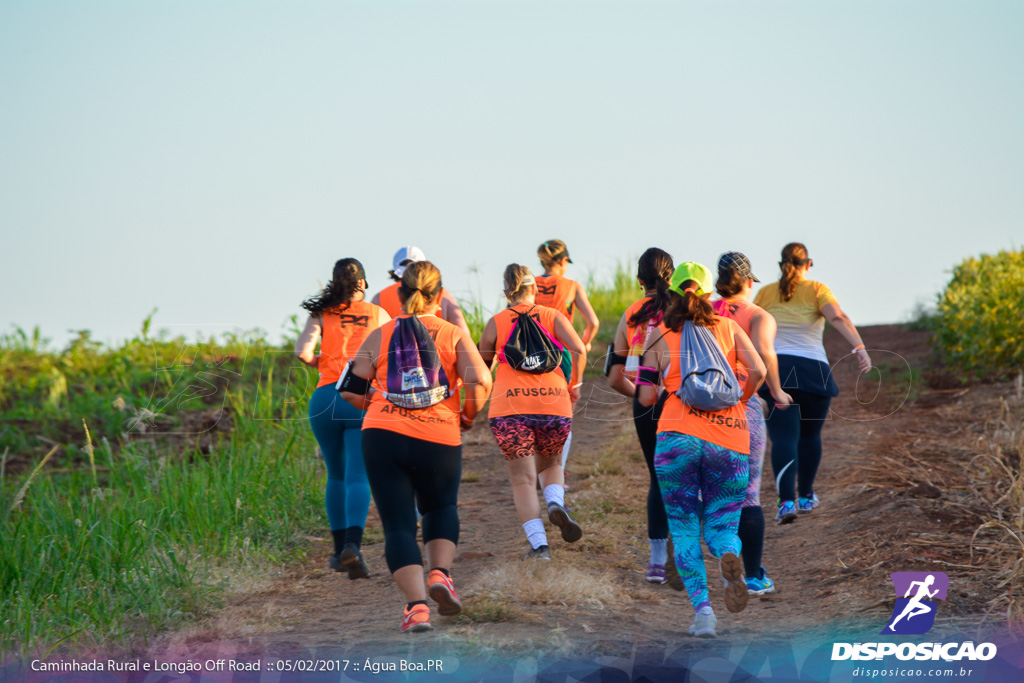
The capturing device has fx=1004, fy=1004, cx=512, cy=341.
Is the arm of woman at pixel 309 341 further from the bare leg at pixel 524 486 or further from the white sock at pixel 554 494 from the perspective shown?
the white sock at pixel 554 494

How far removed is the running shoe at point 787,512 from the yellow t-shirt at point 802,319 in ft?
3.51

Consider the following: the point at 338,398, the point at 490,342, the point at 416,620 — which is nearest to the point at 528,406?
the point at 490,342

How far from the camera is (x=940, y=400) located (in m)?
13.4

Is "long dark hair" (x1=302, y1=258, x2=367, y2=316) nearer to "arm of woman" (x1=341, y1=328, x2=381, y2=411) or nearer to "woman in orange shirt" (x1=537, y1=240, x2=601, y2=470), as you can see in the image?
"arm of woman" (x1=341, y1=328, x2=381, y2=411)

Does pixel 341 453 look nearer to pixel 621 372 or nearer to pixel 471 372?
pixel 471 372

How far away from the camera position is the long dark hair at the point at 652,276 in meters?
5.45

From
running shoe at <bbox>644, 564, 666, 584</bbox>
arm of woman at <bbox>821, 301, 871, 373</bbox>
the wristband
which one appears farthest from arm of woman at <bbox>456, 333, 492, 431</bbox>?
arm of woman at <bbox>821, 301, 871, 373</bbox>

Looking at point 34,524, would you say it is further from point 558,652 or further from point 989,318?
point 989,318

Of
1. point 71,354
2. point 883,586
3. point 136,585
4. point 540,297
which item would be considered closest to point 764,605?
point 883,586

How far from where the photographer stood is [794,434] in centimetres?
704

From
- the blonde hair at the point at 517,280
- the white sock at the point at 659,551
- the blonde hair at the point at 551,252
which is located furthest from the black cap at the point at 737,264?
the blonde hair at the point at 551,252

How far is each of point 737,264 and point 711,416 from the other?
47.2 inches

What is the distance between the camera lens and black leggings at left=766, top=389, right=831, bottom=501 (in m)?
7.04

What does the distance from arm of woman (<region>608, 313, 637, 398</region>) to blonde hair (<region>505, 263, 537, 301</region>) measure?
34.3 inches
